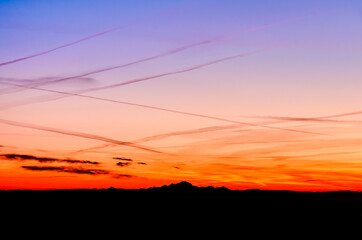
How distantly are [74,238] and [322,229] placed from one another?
117 feet

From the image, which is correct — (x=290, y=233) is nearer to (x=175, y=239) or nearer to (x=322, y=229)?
(x=322, y=229)

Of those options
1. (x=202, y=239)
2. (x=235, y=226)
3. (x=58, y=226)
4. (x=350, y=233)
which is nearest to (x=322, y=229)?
(x=350, y=233)

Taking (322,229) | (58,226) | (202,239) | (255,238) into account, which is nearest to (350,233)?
(322,229)

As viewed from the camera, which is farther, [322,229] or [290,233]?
[322,229]

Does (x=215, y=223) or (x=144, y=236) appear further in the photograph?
(x=215, y=223)

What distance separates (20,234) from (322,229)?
40.9m

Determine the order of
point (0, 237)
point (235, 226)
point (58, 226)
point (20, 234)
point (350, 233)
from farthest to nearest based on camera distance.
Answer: point (235, 226), point (58, 226), point (350, 233), point (20, 234), point (0, 237)

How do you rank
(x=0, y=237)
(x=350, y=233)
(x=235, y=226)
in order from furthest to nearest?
(x=235, y=226)
(x=350, y=233)
(x=0, y=237)

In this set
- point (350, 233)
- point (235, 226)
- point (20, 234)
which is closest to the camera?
point (20, 234)

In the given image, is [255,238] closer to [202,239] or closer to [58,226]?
[202,239]

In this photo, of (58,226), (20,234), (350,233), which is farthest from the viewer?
(58,226)

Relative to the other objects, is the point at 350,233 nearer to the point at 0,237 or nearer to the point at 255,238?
the point at 255,238

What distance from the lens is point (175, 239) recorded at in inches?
2133

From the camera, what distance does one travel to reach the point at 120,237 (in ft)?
182
